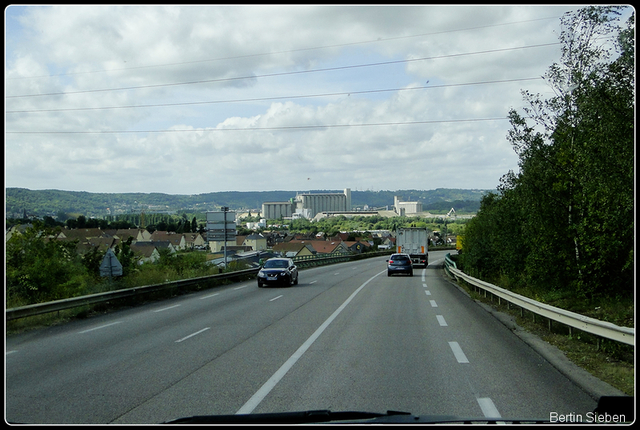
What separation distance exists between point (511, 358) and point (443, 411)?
3.53 metres

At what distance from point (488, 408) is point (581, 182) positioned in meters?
9.60

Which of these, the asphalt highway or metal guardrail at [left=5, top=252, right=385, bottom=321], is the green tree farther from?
the asphalt highway

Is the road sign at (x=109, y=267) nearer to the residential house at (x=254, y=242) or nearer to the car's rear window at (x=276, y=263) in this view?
the car's rear window at (x=276, y=263)

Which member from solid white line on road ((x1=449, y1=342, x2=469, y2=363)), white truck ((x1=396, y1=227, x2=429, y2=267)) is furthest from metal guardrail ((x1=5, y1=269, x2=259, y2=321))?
white truck ((x1=396, y1=227, x2=429, y2=267))

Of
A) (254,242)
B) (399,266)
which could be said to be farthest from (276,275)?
(254,242)

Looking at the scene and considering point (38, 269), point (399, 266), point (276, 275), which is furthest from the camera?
point (399, 266)

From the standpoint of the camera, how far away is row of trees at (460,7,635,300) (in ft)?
37.9

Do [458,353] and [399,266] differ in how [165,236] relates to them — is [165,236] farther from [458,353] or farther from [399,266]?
[458,353]

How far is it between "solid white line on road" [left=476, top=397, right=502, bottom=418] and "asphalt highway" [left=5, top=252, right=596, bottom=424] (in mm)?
11

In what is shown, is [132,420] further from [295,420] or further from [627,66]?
[627,66]

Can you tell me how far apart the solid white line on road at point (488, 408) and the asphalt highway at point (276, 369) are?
1 centimetres

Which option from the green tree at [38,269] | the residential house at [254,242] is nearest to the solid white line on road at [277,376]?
the green tree at [38,269]

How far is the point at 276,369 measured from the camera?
26.3 feet

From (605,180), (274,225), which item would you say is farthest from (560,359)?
(274,225)
